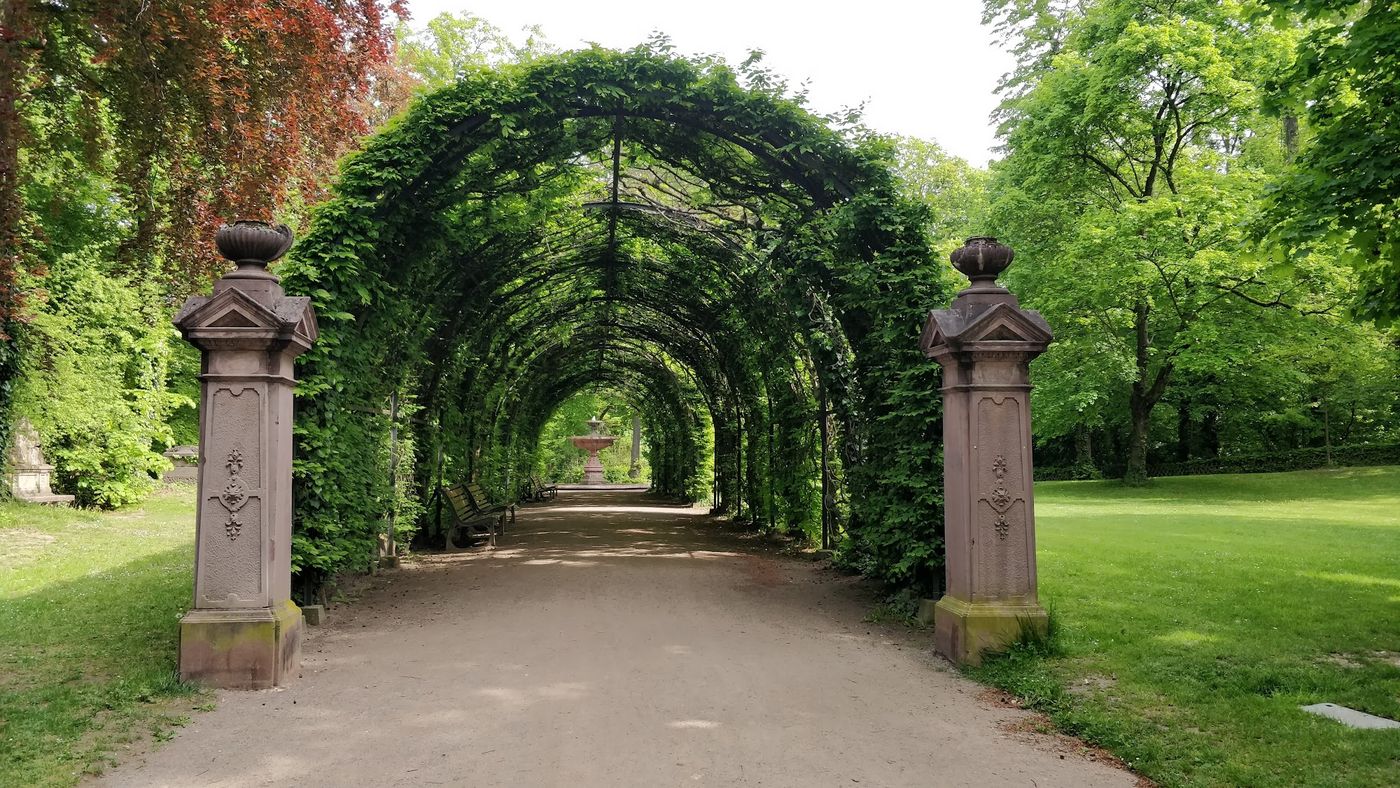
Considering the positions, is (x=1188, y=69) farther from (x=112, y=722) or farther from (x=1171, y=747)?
(x=112, y=722)

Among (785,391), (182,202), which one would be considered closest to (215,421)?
(182,202)

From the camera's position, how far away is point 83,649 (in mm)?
6203

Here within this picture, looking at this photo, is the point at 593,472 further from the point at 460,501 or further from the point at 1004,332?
the point at 1004,332

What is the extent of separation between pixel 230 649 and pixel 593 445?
3214 centimetres

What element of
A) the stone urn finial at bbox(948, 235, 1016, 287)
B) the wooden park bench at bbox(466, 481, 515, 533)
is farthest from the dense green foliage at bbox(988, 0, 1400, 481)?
the wooden park bench at bbox(466, 481, 515, 533)

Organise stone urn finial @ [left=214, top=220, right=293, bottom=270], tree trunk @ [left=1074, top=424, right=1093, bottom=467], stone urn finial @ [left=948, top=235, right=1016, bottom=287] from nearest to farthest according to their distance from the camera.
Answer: stone urn finial @ [left=214, top=220, right=293, bottom=270] < stone urn finial @ [left=948, top=235, right=1016, bottom=287] < tree trunk @ [left=1074, top=424, right=1093, bottom=467]

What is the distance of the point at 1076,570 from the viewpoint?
9953mm

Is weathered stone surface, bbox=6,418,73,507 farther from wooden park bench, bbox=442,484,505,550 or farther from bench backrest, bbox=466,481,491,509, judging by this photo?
wooden park bench, bbox=442,484,505,550

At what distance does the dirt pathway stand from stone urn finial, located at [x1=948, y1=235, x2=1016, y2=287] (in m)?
2.83

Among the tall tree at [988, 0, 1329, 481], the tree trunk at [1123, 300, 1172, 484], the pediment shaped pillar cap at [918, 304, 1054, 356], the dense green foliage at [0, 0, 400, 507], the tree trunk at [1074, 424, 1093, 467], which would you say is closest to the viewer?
the pediment shaped pillar cap at [918, 304, 1054, 356]

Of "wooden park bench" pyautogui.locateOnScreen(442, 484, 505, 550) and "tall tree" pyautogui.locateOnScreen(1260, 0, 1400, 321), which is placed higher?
"tall tree" pyautogui.locateOnScreen(1260, 0, 1400, 321)

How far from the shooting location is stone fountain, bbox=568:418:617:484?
37.3 m

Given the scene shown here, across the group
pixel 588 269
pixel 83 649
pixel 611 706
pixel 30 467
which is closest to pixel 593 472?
pixel 30 467

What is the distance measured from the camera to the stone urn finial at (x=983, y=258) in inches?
250
